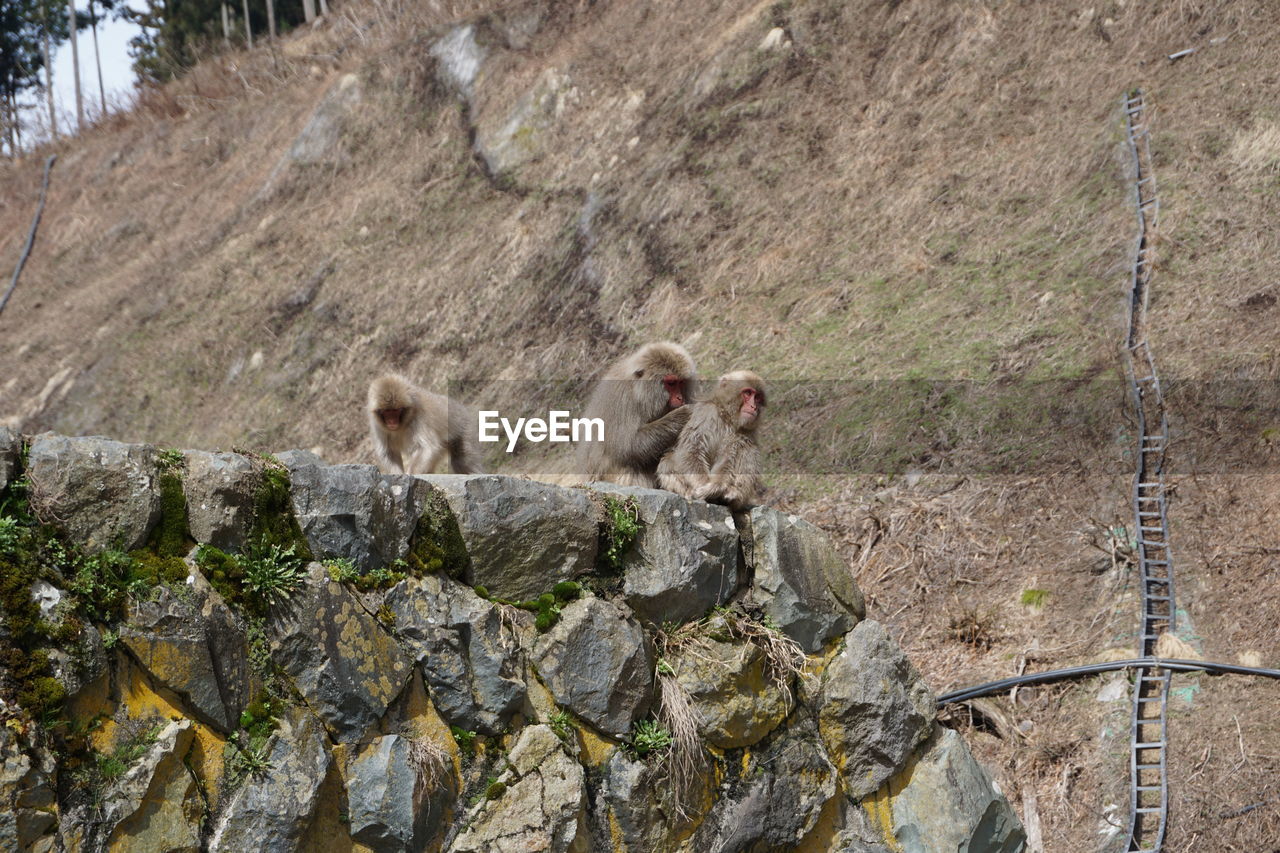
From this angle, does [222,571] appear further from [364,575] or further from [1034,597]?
[1034,597]

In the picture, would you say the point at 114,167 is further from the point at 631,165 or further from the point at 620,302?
the point at 620,302

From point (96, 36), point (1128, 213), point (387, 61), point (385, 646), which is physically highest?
point (96, 36)

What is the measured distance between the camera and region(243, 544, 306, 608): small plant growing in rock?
4699mm

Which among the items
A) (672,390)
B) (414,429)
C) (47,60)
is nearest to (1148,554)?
(672,390)

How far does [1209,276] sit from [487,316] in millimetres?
9544

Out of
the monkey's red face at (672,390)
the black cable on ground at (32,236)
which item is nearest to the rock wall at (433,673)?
the monkey's red face at (672,390)

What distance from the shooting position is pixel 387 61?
75.2ft

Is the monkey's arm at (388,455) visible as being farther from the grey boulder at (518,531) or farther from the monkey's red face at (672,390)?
the grey boulder at (518,531)

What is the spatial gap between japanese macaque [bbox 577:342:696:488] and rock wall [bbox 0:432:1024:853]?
2.50ft

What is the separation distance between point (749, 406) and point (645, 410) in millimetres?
693

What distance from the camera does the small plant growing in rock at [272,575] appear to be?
15.4 ft

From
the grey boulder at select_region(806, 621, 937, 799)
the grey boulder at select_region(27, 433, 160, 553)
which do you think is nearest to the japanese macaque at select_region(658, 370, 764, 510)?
the grey boulder at select_region(806, 621, 937, 799)

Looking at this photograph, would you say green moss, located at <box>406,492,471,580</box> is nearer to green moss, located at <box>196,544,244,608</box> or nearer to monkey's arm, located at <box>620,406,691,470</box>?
→ green moss, located at <box>196,544,244,608</box>

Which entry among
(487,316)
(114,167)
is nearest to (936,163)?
(487,316)
